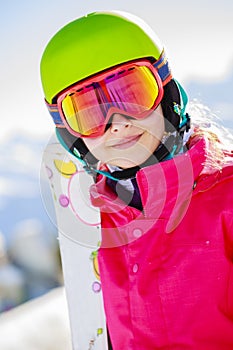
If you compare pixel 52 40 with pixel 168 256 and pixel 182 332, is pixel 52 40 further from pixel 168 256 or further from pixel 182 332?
pixel 182 332

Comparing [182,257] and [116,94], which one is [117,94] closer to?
[116,94]

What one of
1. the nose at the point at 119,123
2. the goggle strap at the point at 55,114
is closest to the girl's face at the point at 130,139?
the nose at the point at 119,123

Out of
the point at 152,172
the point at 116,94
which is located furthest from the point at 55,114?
the point at 152,172

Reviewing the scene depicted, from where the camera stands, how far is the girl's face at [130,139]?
1.41 meters

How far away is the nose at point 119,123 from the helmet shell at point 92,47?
12cm

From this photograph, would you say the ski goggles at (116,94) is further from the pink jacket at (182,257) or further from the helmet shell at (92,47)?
the pink jacket at (182,257)

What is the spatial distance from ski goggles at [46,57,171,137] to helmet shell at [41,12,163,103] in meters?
0.02

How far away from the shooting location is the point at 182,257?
1.38m

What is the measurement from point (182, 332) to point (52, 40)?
0.79 m

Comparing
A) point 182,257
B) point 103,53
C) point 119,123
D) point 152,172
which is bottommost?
point 182,257

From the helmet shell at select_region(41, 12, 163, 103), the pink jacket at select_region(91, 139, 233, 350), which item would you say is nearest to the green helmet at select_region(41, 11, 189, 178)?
the helmet shell at select_region(41, 12, 163, 103)

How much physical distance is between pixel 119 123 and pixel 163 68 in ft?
0.66

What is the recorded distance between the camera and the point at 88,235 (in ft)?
6.42

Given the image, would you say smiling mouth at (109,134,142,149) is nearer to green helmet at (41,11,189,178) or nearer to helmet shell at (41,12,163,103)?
green helmet at (41,11,189,178)
